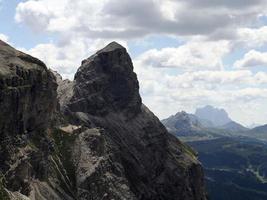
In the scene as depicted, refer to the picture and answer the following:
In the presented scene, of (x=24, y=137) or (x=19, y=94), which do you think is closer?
(x=19, y=94)

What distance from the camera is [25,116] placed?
18875cm

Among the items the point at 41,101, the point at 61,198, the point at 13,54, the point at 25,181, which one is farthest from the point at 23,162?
the point at 13,54

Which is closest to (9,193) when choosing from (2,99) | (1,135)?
(1,135)

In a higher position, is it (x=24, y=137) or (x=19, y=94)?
(x=19, y=94)

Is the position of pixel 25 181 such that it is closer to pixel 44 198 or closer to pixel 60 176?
pixel 44 198

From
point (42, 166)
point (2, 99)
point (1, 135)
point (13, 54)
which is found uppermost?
point (13, 54)

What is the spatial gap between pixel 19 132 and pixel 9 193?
31.3 m

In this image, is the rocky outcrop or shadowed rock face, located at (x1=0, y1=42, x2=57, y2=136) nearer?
the rocky outcrop

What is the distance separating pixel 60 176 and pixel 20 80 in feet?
139

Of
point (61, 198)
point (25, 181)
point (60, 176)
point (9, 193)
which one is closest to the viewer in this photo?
point (9, 193)

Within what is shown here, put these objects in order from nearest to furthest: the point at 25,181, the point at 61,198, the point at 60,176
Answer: the point at 25,181 → the point at 61,198 → the point at 60,176

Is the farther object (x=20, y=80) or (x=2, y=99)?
(x=20, y=80)

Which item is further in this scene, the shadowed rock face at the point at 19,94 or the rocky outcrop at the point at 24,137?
the shadowed rock face at the point at 19,94

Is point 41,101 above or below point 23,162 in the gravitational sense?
above
